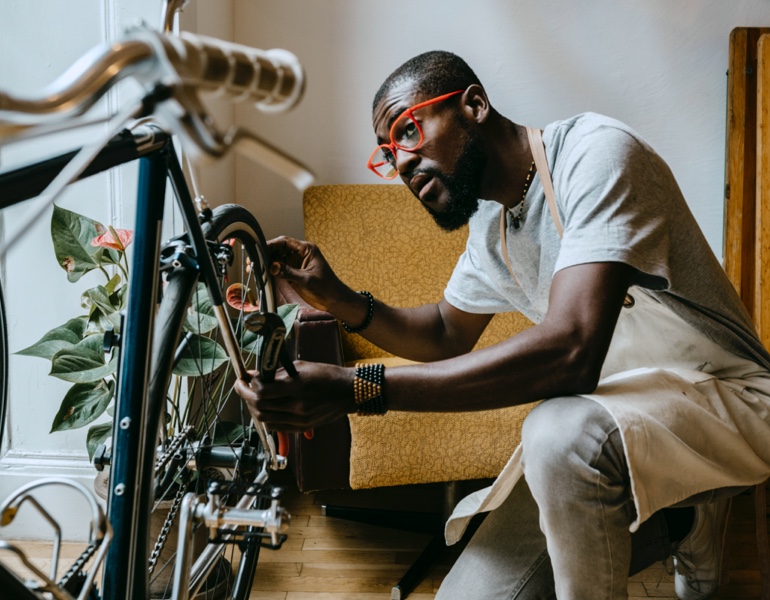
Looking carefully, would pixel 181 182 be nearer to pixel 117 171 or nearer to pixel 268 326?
pixel 268 326

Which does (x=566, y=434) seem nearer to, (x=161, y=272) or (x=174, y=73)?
(x=161, y=272)

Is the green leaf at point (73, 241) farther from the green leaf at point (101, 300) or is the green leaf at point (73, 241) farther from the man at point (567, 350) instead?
the man at point (567, 350)

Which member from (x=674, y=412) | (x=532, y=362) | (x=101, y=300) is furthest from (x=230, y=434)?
(x=674, y=412)

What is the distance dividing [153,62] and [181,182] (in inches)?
24.0

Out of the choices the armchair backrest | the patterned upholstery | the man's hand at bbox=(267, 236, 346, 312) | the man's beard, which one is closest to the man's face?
the man's beard

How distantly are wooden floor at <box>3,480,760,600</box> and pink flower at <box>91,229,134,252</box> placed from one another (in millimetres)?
878

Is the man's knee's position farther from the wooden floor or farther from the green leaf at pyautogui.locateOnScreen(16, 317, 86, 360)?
the green leaf at pyautogui.locateOnScreen(16, 317, 86, 360)

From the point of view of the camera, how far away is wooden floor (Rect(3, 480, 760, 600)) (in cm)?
184

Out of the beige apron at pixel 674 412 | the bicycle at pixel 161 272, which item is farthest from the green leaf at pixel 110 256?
the beige apron at pixel 674 412

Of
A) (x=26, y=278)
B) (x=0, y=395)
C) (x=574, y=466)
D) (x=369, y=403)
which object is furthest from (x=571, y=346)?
(x=26, y=278)

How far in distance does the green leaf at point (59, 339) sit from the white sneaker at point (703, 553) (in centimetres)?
133

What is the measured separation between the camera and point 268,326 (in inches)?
37.4

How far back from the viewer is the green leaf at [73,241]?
1.65 meters

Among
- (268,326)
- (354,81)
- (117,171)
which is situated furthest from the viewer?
(354,81)
